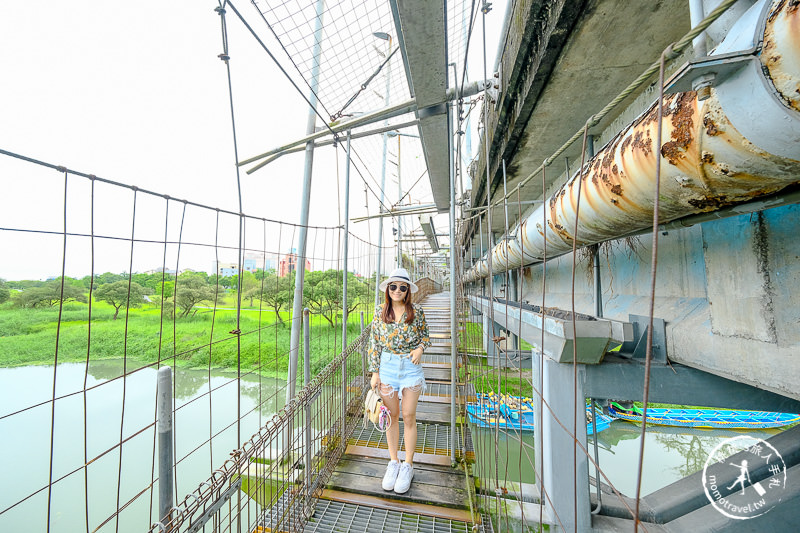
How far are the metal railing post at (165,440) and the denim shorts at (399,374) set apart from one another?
1.15 metres

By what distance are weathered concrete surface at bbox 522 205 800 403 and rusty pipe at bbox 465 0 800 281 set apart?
0.49 meters

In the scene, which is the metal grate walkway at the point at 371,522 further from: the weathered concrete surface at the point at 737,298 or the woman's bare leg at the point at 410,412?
the weathered concrete surface at the point at 737,298

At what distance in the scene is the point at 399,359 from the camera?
1962 millimetres

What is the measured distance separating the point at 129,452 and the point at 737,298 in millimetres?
11268

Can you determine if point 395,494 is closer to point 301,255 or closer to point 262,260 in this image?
point 301,255

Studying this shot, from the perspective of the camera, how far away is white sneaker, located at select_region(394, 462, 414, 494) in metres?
2.01

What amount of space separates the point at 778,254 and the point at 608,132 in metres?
1.43

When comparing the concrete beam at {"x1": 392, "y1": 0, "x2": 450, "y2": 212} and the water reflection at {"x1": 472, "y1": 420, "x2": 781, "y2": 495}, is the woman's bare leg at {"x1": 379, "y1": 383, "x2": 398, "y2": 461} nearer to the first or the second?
the concrete beam at {"x1": 392, "y1": 0, "x2": 450, "y2": 212}

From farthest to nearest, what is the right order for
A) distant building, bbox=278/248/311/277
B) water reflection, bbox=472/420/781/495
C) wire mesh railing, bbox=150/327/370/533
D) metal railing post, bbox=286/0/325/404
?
water reflection, bbox=472/420/781/495 < distant building, bbox=278/248/311/277 < metal railing post, bbox=286/0/325/404 < wire mesh railing, bbox=150/327/370/533

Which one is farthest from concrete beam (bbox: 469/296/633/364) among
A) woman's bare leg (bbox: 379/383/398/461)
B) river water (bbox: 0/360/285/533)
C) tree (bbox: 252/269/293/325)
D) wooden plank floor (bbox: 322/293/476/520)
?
river water (bbox: 0/360/285/533)

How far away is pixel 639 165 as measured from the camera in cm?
71

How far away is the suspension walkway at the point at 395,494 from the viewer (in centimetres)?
186

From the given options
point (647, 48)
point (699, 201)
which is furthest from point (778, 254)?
point (647, 48)

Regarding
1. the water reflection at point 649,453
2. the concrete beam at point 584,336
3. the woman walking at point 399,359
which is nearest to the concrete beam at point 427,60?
the woman walking at point 399,359
